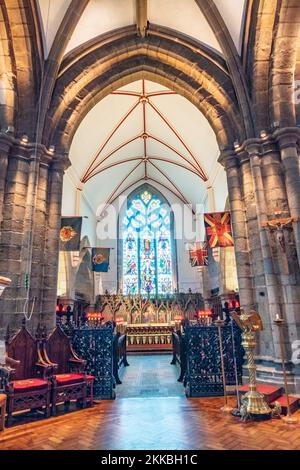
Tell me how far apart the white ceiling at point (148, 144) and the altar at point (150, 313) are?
5.52 m

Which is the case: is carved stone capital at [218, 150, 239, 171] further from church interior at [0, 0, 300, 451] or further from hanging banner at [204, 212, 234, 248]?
hanging banner at [204, 212, 234, 248]

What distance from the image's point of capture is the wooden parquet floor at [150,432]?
336cm

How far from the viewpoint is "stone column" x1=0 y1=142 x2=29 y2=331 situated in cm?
598

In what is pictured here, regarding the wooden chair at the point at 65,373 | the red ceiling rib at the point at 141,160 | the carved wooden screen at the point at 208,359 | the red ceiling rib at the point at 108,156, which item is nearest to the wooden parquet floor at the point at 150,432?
the wooden chair at the point at 65,373

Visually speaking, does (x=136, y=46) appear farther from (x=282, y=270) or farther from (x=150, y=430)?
(x=150, y=430)

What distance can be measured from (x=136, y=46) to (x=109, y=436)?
9.41m

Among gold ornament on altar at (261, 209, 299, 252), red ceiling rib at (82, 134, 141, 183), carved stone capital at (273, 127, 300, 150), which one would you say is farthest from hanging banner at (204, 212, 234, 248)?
red ceiling rib at (82, 134, 141, 183)

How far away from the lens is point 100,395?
586 cm

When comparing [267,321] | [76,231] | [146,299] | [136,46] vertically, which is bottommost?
[267,321]

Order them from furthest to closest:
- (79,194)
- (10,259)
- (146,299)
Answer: (146,299)
(79,194)
(10,259)

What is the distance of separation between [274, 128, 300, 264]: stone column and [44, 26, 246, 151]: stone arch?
3.56 ft

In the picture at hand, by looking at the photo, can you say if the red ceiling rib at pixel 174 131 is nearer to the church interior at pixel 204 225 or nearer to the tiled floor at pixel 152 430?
the church interior at pixel 204 225

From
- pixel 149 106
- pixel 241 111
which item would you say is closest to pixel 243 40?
pixel 241 111

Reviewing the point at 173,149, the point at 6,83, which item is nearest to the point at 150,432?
the point at 6,83
